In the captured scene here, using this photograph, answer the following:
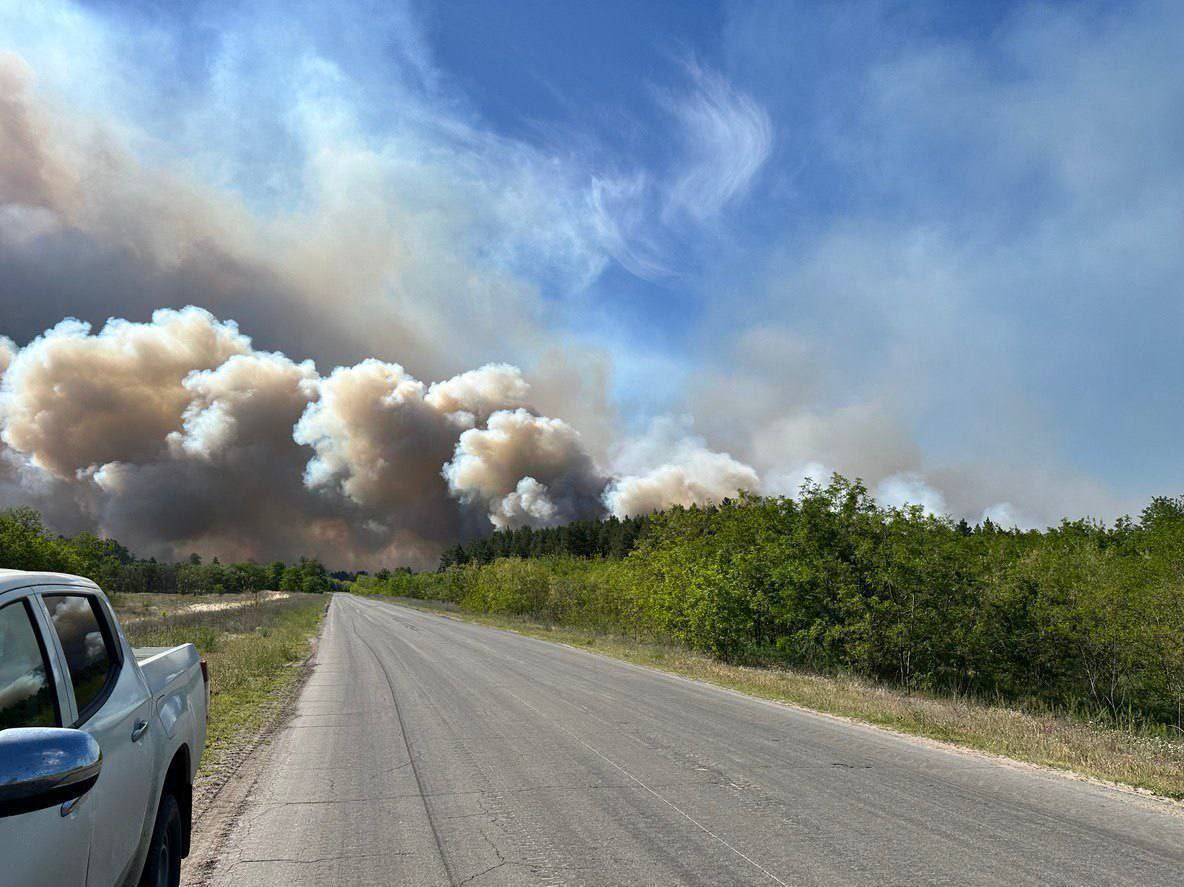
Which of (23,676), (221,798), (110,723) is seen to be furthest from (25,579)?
(221,798)

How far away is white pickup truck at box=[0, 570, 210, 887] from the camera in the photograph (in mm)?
1964

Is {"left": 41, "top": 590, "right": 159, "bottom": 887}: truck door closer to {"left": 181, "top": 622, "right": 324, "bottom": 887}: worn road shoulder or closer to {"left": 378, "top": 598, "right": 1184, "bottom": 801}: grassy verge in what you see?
{"left": 181, "top": 622, "right": 324, "bottom": 887}: worn road shoulder

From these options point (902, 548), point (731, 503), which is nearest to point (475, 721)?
point (902, 548)

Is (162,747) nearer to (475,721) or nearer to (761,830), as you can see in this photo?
(761,830)

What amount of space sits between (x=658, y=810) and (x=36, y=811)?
5.17 meters

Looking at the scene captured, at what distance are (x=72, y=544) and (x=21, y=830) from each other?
56052mm

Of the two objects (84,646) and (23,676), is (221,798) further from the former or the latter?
(23,676)

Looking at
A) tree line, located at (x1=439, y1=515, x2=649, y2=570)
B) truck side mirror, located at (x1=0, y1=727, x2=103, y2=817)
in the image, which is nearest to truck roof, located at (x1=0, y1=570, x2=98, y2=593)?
truck side mirror, located at (x1=0, y1=727, x2=103, y2=817)

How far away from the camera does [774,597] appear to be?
25422 millimetres

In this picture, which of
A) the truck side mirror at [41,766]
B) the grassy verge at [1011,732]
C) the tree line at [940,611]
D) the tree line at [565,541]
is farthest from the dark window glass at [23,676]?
the tree line at [565,541]

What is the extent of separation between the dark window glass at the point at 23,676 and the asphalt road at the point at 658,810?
2650 mm

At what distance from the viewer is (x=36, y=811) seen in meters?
2.07

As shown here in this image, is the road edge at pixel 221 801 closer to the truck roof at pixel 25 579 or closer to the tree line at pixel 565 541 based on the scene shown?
the truck roof at pixel 25 579

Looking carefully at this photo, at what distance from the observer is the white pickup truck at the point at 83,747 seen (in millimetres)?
1964
